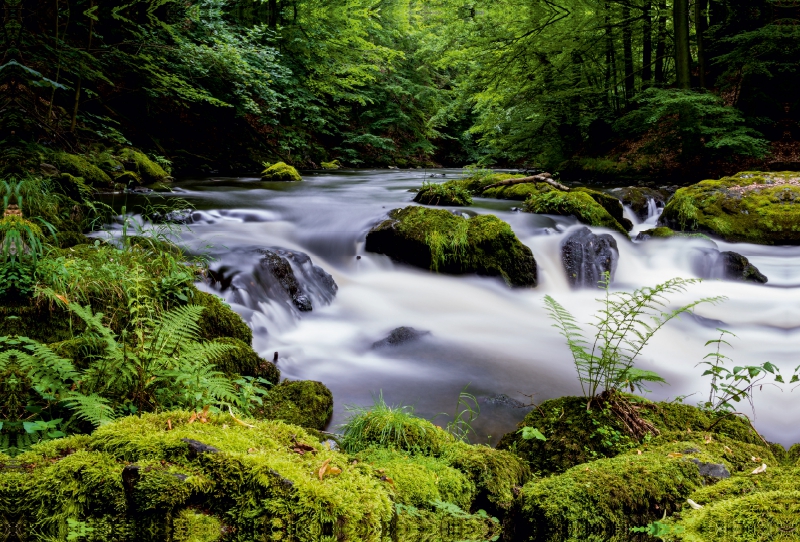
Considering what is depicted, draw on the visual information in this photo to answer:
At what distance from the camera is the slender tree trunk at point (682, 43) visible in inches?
539

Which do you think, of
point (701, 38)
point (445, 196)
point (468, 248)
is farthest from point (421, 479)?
point (701, 38)

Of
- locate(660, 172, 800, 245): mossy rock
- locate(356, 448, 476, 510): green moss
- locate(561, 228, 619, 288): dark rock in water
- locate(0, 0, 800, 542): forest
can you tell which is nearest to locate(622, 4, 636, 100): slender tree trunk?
locate(0, 0, 800, 542): forest

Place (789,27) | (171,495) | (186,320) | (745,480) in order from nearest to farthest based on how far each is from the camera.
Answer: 1. (171,495)
2. (745,480)
3. (186,320)
4. (789,27)

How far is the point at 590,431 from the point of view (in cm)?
293

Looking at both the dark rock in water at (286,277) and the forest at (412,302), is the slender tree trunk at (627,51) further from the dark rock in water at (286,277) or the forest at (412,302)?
the dark rock in water at (286,277)

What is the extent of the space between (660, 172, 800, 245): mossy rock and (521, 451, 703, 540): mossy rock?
957 centimetres

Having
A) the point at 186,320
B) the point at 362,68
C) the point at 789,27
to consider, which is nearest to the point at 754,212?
the point at 789,27

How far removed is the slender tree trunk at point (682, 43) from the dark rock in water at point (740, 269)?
783cm

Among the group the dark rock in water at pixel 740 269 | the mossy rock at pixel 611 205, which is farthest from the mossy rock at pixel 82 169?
the dark rock in water at pixel 740 269

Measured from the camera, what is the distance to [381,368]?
17.6 ft

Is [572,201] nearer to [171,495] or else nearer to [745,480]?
[745,480]

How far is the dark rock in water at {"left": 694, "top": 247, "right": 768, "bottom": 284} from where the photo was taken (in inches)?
320

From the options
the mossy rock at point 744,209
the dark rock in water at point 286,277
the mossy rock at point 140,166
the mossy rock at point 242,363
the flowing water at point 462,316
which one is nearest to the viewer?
the mossy rock at point 242,363

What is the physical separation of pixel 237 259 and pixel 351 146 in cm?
1828
